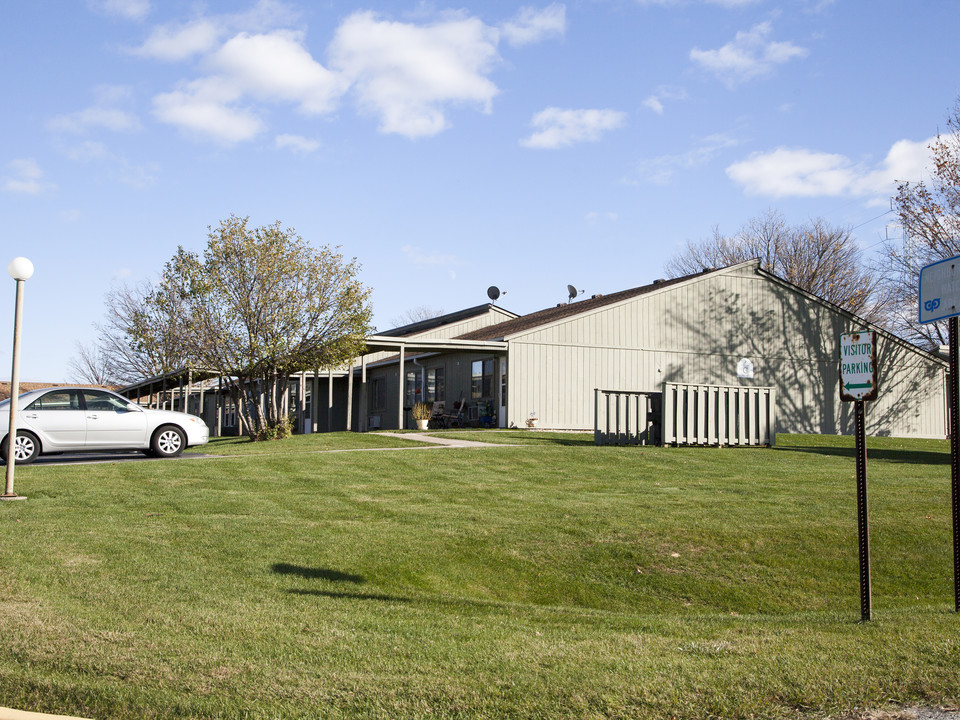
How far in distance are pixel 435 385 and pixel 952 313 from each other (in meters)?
26.4

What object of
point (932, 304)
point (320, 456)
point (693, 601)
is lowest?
point (693, 601)

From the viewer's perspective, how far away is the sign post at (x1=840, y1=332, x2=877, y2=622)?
6211 millimetres

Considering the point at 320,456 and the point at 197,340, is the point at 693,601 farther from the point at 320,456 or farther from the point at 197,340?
the point at 197,340

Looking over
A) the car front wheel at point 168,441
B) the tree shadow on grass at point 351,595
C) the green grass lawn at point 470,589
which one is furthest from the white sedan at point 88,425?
the tree shadow on grass at point 351,595

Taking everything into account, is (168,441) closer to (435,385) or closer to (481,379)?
(481,379)

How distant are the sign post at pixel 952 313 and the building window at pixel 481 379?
2122 cm

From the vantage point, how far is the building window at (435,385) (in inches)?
1249

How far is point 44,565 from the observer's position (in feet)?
24.8

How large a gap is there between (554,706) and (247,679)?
5.54ft

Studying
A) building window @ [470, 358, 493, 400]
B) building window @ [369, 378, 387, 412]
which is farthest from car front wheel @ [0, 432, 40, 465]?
building window @ [369, 378, 387, 412]

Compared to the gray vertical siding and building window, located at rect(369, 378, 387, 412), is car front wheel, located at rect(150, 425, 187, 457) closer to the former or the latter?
the gray vertical siding

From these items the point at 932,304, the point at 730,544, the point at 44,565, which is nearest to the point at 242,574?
the point at 44,565

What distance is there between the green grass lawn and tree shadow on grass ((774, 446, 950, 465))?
1826 mm

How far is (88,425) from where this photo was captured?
50.8 ft
